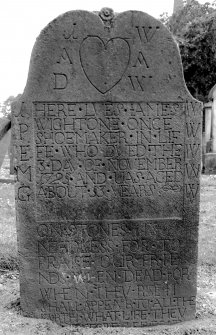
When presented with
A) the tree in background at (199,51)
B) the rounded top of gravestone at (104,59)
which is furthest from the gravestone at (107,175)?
the tree in background at (199,51)

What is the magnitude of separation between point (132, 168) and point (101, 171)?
0.24 metres

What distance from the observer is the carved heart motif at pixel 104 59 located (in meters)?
2.86

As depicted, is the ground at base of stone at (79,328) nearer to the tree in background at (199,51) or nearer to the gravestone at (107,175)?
the gravestone at (107,175)

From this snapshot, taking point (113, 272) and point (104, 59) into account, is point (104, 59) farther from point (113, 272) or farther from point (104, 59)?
point (113, 272)

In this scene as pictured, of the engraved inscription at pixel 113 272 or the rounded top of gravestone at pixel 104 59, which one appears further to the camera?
the engraved inscription at pixel 113 272

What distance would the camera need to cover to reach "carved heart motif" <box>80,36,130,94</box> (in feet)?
9.39

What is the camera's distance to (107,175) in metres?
3.01

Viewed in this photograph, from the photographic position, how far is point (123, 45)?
2.87 meters

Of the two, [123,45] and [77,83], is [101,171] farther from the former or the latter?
[123,45]

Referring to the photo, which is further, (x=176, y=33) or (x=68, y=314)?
(x=176, y=33)

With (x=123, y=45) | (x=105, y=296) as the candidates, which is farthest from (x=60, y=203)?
(x=123, y=45)

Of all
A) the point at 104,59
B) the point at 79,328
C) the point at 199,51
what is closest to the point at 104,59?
the point at 104,59

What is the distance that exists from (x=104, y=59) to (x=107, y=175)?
86 centimetres

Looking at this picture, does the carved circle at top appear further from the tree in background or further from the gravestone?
the tree in background
